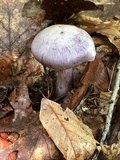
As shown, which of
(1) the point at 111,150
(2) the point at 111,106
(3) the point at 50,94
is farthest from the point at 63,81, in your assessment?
(1) the point at 111,150

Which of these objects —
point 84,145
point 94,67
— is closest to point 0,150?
point 84,145

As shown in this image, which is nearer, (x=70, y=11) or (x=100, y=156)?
(x=100, y=156)

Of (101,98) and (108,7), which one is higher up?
(108,7)

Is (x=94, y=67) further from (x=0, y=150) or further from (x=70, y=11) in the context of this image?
(x=0, y=150)

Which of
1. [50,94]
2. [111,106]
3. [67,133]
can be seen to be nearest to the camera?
[67,133]

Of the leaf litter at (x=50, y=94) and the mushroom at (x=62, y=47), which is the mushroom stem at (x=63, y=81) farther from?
the mushroom at (x=62, y=47)

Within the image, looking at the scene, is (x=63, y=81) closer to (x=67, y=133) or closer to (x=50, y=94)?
(x=50, y=94)
